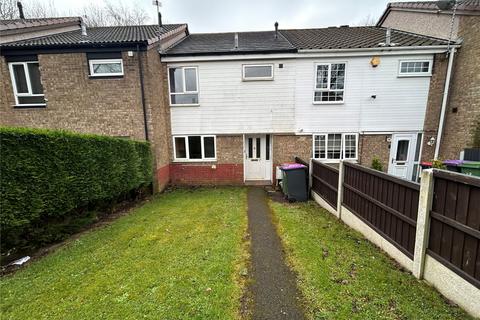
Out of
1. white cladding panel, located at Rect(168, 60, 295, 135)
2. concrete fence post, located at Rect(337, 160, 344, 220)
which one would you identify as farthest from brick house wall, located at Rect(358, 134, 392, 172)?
concrete fence post, located at Rect(337, 160, 344, 220)

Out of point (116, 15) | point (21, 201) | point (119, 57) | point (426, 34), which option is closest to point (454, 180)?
point (21, 201)

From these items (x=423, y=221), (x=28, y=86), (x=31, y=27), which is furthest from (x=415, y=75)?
(x=31, y=27)

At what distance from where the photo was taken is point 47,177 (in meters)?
4.26

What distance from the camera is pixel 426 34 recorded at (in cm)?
1022

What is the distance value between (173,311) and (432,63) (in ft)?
41.4

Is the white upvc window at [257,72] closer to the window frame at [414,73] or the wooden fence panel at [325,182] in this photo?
the wooden fence panel at [325,182]

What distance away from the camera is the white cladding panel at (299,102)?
9242 mm

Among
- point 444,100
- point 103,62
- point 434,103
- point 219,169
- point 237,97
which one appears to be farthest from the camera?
point 219,169

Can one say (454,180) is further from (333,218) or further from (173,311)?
(173,311)

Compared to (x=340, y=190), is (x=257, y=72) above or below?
above

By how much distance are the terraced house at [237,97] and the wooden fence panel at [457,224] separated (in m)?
7.06

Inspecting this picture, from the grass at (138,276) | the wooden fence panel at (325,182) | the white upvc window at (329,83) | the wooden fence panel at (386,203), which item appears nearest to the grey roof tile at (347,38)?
the white upvc window at (329,83)

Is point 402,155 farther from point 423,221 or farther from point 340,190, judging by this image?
point 423,221

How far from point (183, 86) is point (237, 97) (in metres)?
2.55
